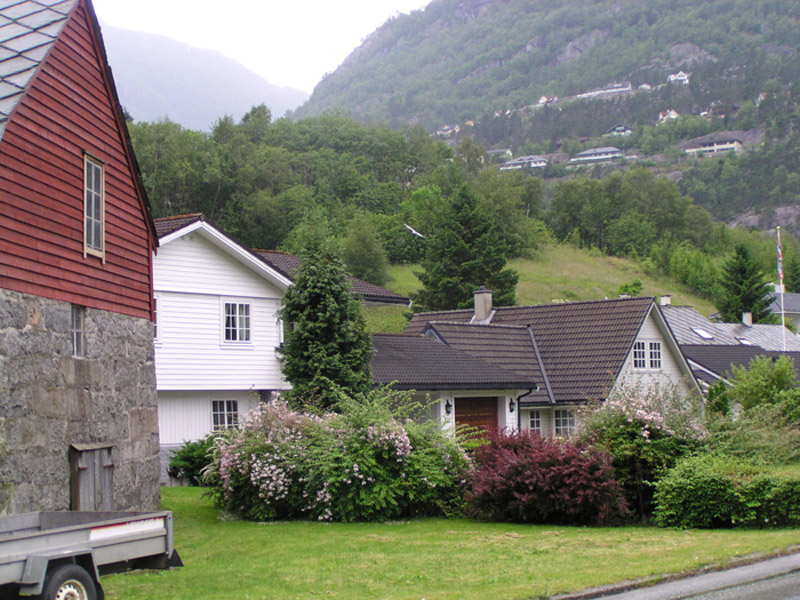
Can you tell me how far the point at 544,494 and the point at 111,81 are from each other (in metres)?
11.0

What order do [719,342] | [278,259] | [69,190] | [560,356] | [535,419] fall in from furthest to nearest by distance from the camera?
[719,342], [278,259], [560,356], [535,419], [69,190]

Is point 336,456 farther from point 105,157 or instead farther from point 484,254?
point 484,254

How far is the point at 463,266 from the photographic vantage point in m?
55.4

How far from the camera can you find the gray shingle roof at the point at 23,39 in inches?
518

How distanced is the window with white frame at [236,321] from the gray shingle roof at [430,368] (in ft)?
12.7

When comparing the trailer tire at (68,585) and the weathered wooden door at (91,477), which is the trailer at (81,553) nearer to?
the trailer tire at (68,585)

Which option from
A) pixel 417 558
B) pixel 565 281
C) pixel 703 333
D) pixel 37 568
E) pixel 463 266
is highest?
pixel 565 281

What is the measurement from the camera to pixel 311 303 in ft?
82.1

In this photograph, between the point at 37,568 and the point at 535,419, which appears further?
the point at 535,419

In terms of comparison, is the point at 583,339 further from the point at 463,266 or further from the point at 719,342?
the point at 719,342

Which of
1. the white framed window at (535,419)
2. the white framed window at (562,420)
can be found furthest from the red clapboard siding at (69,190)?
the white framed window at (562,420)

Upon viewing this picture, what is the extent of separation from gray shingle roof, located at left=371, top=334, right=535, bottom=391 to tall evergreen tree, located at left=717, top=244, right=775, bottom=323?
51334 millimetres

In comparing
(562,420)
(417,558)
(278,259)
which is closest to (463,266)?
→ (278,259)

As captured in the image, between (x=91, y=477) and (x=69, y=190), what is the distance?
14.8ft
